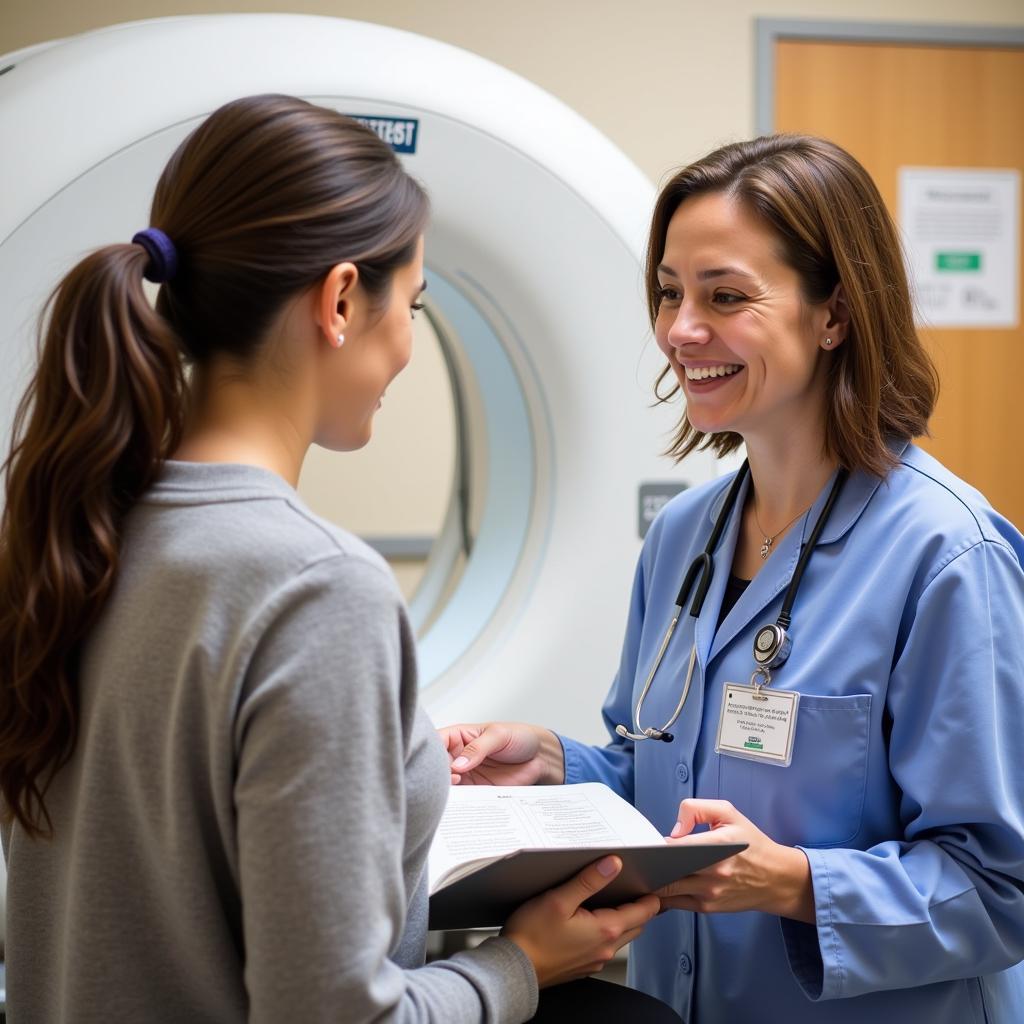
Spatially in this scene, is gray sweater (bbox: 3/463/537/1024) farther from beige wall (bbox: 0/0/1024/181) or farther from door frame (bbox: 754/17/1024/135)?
door frame (bbox: 754/17/1024/135)

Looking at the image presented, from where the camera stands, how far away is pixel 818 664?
1.06 m

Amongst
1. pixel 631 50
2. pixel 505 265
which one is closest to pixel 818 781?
pixel 505 265

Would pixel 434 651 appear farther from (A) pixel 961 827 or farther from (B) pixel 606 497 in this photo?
(A) pixel 961 827

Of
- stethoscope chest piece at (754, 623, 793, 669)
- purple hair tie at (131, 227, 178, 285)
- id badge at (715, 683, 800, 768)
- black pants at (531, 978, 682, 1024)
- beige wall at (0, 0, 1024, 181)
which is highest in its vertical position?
beige wall at (0, 0, 1024, 181)

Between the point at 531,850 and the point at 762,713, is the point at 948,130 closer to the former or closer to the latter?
the point at 762,713

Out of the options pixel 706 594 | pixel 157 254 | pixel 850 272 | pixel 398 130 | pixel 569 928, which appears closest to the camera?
pixel 157 254

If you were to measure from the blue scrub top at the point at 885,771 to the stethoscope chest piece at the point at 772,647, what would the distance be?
12 mm

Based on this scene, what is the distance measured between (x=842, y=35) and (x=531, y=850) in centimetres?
264

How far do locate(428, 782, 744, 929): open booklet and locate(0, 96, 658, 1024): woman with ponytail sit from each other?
4cm

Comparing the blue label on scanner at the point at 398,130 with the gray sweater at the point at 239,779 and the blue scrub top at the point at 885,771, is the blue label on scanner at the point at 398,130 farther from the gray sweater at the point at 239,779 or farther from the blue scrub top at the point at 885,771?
the gray sweater at the point at 239,779

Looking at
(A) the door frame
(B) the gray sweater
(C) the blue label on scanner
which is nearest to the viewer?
(B) the gray sweater

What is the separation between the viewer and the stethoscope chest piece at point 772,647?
1.08 metres

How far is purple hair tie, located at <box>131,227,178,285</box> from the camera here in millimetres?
801

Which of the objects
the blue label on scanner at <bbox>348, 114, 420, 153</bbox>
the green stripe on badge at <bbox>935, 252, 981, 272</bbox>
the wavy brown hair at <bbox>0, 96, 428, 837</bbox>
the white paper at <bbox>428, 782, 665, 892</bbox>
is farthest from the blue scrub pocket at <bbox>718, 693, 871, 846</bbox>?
the green stripe on badge at <bbox>935, 252, 981, 272</bbox>
